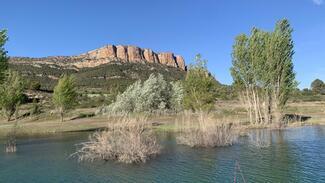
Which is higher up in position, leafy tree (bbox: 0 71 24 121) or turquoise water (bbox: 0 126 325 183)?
leafy tree (bbox: 0 71 24 121)

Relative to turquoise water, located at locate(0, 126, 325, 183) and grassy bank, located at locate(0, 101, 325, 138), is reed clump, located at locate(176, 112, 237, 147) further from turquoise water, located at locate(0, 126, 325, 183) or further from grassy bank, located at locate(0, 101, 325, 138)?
grassy bank, located at locate(0, 101, 325, 138)

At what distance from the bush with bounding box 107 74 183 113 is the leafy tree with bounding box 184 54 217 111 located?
14.8 m

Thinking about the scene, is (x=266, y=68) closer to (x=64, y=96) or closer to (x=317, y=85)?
(x=64, y=96)

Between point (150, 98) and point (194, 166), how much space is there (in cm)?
4181

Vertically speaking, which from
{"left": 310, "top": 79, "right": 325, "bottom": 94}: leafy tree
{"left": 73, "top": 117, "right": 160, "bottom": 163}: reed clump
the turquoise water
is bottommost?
the turquoise water

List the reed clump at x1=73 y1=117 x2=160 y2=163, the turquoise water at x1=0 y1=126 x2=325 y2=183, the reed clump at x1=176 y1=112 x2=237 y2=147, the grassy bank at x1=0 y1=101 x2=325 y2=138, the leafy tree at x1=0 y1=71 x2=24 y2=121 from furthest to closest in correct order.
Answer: the leafy tree at x1=0 y1=71 x2=24 y2=121
the grassy bank at x1=0 y1=101 x2=325 y2=138
the reed clump at x1=176 y1=112 x2=237 y2=147
the reed clump at x1=73 y1=117 x2=160 y2=163
the turquoise water at x1=0 y1=126 x2=325 y2=183

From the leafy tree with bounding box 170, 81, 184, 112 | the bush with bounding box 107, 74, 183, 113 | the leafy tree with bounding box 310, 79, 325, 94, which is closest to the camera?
the bush with bounding box 107, 74, 183, 113

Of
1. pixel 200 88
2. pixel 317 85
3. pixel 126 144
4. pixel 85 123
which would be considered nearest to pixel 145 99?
pixel 85 123

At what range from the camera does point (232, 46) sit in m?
45.3

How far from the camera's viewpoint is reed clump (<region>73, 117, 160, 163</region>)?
811 inches

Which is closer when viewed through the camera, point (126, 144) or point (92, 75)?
point (126, 144)

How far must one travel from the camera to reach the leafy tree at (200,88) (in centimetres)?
4372

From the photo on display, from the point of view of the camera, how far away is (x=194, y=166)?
19.1 m

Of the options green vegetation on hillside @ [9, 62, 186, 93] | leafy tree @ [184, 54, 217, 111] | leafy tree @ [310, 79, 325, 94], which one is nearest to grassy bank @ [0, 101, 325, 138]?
leafy tree @ [184, 54, 217, 111]
